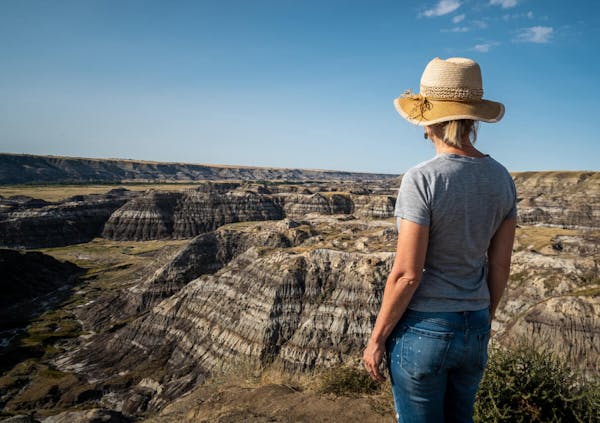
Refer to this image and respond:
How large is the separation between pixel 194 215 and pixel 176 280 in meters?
64.3

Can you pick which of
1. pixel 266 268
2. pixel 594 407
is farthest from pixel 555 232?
pixel 594 407

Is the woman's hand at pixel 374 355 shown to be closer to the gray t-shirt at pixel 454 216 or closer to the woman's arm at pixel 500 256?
the gray t-shirt at pixel 454 216

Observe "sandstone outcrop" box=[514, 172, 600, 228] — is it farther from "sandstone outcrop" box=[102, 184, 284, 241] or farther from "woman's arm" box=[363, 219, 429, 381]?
"woman's arm" box=[363, 219, 429, 381]

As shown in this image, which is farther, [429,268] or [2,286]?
[2,286]

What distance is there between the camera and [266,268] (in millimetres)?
38094

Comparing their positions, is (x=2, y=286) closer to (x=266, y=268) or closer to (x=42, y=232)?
(x=42, y=232)

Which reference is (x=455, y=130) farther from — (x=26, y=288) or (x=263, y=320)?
(x=26, y=288)

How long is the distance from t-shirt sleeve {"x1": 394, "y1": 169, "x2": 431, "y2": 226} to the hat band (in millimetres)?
832

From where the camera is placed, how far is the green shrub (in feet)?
37.9

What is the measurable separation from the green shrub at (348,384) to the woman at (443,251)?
8585mm

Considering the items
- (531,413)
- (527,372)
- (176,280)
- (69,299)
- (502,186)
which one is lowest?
(69,299)

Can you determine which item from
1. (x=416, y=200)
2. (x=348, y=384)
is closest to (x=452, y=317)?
(x=416, y=200)

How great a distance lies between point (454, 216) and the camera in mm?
3254

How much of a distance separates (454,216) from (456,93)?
1.13 meters
